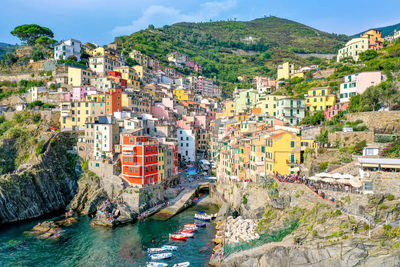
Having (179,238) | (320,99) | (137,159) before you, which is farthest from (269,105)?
(179,238)

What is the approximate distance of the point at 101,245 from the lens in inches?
1640

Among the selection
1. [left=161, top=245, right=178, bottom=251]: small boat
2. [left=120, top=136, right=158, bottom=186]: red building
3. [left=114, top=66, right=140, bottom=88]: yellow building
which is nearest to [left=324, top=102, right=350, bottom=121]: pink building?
[left=120, top=136, right=158, bottom=186]: red building

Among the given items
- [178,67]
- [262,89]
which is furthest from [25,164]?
[178,67]

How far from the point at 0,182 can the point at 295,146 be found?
4729 centimetres

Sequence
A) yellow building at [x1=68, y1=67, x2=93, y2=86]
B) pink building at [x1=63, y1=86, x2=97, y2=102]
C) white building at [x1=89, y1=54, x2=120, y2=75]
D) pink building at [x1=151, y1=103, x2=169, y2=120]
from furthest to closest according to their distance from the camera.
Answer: white building at [x1=89, y1=54, x2=120, y2=75], pink building at [x1=151, y1=103, x2=169, y2=120], yellow building at [x1=68, y1=67, x2=93, y2=86], pink building at [x1=63, y1=86, x2=97, y2=102]

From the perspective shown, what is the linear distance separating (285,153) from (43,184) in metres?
43.0

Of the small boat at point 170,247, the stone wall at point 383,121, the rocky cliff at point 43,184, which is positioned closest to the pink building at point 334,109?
the stone wall at point 383,121

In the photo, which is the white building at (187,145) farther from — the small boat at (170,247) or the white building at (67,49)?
the white building at (67,49)

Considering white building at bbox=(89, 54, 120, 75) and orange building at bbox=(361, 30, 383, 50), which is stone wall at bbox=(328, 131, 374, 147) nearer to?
orange building at bbox=(361, 30, 383, 50)

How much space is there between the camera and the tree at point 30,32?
10419 centimetres

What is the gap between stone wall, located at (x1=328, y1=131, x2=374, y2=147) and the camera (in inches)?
1627

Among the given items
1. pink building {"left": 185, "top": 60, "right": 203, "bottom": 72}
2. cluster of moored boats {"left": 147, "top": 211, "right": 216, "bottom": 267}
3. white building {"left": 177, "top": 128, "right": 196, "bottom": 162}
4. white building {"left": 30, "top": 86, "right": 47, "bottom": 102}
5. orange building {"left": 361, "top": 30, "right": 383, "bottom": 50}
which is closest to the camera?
cluster of moored boats {"left": 147, "top": 211, "right": 216, "bottom": 267}

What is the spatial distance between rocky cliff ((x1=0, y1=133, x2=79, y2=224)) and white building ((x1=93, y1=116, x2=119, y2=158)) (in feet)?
21.4

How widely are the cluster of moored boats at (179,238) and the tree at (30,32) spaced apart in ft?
294
